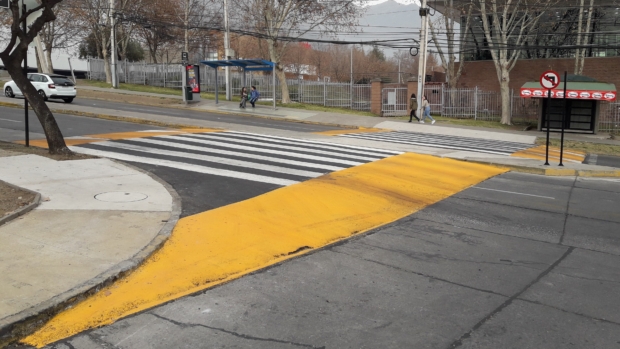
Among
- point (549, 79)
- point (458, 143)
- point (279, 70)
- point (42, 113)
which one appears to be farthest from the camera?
point (279, 70)

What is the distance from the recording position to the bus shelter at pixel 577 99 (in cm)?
2964

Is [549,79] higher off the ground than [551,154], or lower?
higher

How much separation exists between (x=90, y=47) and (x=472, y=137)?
48.8 m

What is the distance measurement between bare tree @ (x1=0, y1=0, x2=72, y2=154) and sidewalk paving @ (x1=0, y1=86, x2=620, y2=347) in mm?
727

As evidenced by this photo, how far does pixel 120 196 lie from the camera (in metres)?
10.0

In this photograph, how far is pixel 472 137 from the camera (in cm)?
2817

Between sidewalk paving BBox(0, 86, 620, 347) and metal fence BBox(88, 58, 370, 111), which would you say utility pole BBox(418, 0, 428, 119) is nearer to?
metal fence BBox(88, 58, 370, 111)

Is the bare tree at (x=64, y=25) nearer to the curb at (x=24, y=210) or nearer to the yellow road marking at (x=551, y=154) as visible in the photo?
the yellow road marking at (x=551, y=154)

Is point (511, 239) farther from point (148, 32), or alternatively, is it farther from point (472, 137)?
point (148, 32)

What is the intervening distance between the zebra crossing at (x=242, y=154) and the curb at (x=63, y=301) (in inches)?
202

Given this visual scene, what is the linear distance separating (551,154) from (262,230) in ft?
51.5

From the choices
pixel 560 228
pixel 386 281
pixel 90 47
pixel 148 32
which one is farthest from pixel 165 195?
pixel 90 47

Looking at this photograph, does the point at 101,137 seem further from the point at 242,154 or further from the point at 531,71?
the point at 531,71

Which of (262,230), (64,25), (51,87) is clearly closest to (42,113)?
(262,230)
